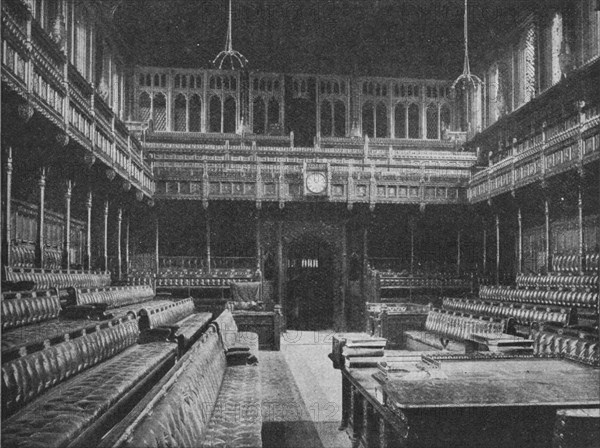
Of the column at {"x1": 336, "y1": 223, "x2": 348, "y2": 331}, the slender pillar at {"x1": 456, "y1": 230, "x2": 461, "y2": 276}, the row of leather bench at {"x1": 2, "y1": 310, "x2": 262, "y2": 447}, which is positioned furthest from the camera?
the column at {"x1": 336, "y1": 223, "x2": 348, "y2": 331}

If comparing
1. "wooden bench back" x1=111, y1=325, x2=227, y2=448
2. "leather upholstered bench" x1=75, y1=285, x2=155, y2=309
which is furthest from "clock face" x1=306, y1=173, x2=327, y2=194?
"wooden bench back" x1=111, y1=325, x2=227, y2=448

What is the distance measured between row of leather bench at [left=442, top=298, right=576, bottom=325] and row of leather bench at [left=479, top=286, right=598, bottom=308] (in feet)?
2.75

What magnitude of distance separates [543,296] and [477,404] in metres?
7.58

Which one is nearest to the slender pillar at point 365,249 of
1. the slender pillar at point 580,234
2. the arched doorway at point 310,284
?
the arched doorway at point 310,284

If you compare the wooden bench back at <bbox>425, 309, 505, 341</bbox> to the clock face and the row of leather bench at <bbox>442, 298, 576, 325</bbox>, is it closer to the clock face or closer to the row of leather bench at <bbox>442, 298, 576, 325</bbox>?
the row of leather bench at <bbox>442, 298, 576, 325</bbox>

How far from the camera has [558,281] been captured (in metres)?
10.3

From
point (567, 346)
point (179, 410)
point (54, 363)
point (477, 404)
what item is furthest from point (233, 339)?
point (179, 410)

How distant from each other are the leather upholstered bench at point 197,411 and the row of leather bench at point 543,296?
570 cm

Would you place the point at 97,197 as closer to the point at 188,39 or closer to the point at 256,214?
the point at 256,214

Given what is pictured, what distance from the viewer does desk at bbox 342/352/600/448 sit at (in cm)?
288

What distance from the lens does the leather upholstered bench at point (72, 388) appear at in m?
2.82

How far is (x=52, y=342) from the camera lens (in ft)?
14.8

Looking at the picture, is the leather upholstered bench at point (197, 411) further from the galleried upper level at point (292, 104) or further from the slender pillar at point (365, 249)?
the galleried upper level at point (292, 104)

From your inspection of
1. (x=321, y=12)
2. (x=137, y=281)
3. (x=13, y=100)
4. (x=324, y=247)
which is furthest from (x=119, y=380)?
(x=321, y=12)
